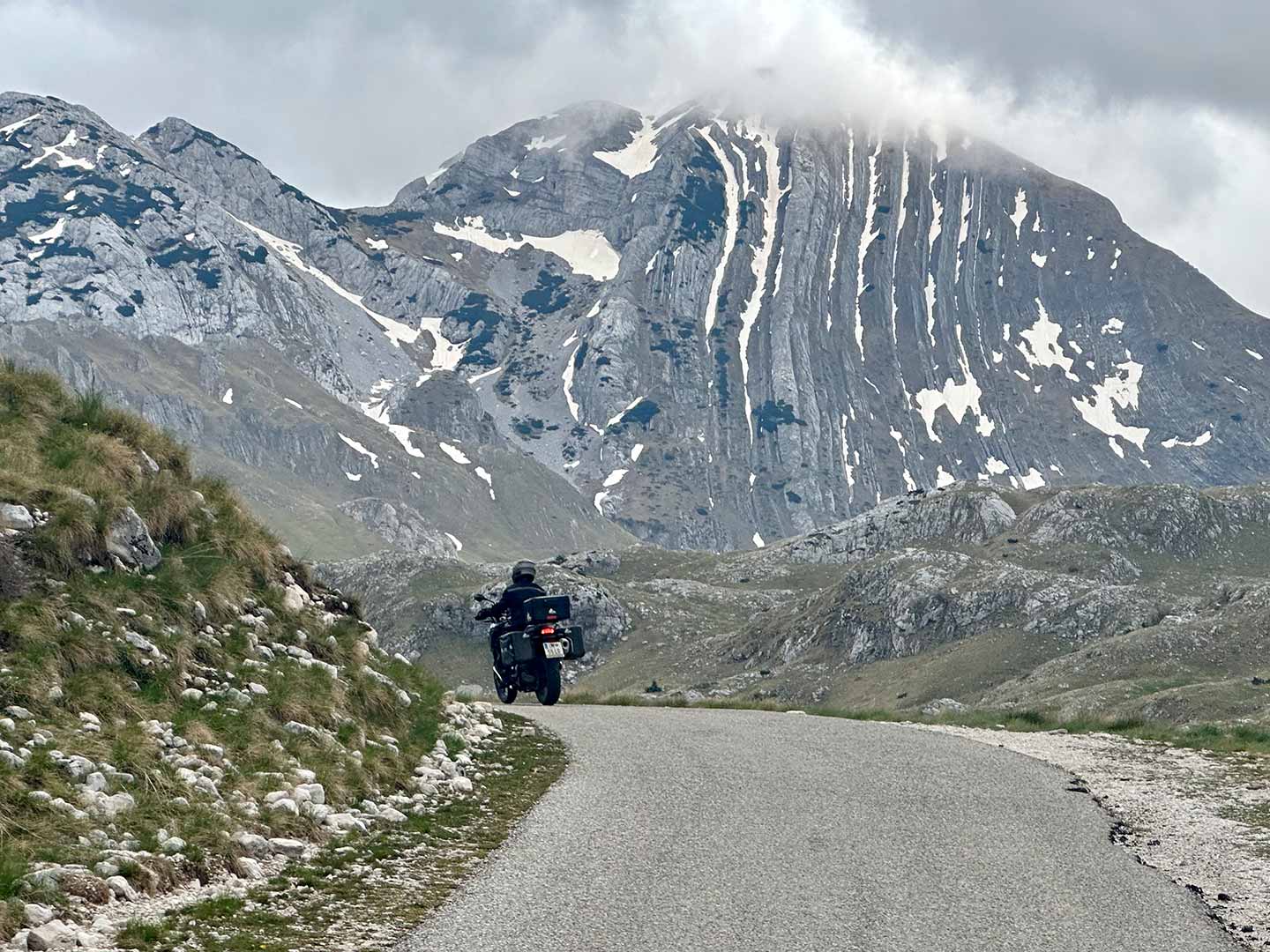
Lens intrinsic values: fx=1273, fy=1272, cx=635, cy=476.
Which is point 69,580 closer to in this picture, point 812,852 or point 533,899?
point 533,899

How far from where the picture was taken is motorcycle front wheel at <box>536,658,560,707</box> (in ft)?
107

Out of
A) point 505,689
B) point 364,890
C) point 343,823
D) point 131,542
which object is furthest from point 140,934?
point 505,689

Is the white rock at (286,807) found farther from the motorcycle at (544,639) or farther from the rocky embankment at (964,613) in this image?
the rocky embankment at (964,613)

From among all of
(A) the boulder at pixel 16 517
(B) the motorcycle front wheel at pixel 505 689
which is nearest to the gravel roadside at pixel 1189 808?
(B) the motorcycle front wheel at pixel 505 689

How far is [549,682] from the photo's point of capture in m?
33.1

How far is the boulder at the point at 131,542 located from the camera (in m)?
19.2

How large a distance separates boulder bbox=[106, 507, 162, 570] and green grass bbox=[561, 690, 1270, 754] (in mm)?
20556

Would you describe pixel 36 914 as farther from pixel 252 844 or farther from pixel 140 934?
pixel 252 844

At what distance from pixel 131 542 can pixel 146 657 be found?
2923mm

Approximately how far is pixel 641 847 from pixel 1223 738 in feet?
59.4

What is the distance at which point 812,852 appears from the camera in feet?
49.5

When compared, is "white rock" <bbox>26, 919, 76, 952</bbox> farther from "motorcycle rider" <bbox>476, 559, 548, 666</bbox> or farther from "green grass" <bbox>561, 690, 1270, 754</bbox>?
"green grass" <bbox>561, 690, 1270, 754</bbox>

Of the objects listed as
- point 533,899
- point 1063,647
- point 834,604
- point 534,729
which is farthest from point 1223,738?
point 834,604

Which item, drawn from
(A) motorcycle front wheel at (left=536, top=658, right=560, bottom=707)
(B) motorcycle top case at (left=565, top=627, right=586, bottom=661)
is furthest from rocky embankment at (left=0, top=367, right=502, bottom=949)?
(A) motorcycle front wheel at (left=536, top=658, right=560, bottom=707)
